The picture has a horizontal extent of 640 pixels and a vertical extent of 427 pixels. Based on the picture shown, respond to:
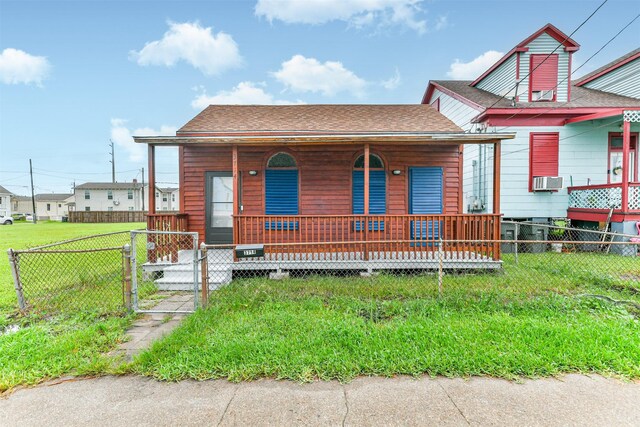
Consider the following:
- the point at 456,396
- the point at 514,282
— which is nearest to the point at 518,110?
the point at 514,282

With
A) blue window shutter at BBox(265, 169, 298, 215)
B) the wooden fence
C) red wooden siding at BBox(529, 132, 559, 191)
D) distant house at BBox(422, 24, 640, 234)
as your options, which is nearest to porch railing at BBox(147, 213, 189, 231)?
blue window shutter at BBox(265, 169, 298, 215)

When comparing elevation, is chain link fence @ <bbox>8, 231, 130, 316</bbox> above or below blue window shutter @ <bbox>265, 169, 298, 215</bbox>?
below

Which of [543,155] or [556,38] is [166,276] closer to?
[543,155]

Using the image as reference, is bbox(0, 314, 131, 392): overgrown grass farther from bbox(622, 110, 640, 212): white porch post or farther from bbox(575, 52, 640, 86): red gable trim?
bbox(575, 52, 640, 86): red gable trim

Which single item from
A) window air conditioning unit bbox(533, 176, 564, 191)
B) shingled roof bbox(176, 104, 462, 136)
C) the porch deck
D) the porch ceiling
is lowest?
the porch deck

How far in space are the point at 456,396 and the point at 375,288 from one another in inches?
105

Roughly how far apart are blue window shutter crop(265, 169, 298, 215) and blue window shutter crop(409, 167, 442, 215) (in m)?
3.10

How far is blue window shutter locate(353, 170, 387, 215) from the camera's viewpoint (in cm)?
769

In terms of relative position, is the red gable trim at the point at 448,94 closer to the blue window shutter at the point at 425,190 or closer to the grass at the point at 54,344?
the blue window shutter at the point at 425,190

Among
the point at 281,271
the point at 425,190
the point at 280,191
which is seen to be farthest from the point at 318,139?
the point at 425,190

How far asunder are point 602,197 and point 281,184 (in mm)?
9444

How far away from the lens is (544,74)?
34.3 feet

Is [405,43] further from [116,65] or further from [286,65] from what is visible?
[116,65]

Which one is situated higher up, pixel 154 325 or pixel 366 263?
pixel 366 263
